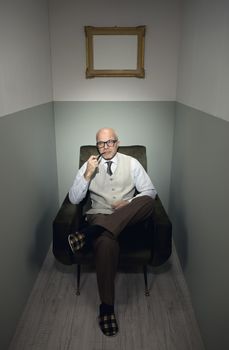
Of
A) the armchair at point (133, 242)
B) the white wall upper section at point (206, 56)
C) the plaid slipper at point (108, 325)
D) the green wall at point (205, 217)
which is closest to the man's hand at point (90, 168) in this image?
the armchair at point (133, 242)

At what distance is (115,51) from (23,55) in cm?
88

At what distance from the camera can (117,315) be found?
1831 millimetres

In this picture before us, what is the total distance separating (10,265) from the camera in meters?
1.62

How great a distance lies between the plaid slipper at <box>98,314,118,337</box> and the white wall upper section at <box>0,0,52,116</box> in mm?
1303

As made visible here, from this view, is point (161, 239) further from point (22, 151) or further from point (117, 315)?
point (22, 151)

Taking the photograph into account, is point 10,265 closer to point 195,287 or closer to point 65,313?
point 65,313

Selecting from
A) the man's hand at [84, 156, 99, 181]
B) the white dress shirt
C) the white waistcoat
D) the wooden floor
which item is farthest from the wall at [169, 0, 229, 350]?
the man's hand at [84, 156, 99, 181]

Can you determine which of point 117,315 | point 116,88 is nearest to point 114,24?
point 116,88

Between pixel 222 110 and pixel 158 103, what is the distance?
1220mm

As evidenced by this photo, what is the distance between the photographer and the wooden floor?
163cm

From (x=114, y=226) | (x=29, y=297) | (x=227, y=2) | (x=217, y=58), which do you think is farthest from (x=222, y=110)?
(x=29, y=297)

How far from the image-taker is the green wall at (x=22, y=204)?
5.08ft

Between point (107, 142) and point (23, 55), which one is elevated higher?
point (23, 55)

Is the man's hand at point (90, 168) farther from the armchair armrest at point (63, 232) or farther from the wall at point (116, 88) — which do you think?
the wall at point (116, 88)
